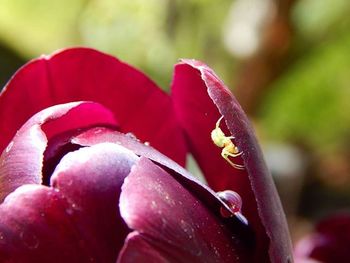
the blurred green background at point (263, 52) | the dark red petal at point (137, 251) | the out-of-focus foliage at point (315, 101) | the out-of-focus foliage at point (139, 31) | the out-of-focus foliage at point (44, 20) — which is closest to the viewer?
the dark red petal at point (137, 251)

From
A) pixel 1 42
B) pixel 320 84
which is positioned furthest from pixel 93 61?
pixel 320 84

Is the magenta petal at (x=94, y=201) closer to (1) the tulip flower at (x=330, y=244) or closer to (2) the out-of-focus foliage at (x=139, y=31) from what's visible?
(1) the tulip flower at (x=330, y=244)

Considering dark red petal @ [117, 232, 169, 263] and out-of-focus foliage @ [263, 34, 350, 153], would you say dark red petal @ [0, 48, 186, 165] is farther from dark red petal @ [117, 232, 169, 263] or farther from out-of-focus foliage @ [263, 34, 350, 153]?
out-of-focus foliage @ [263, 34, 350, 153]

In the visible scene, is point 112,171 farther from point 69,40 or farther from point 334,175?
point 334,175

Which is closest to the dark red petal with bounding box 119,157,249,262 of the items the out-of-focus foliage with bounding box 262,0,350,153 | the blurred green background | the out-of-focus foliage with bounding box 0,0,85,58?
the blurred green background

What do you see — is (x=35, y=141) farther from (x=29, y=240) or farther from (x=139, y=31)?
(x=139, y=31)

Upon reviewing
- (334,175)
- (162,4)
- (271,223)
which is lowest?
(334,175)

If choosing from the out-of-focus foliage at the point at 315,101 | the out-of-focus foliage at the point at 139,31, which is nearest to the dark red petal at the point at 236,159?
the out-of-focus foliage at the point at 139,31

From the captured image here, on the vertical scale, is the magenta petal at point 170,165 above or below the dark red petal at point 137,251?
above
